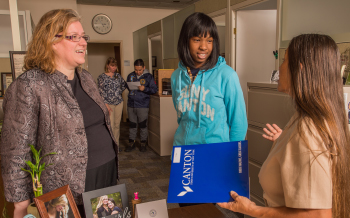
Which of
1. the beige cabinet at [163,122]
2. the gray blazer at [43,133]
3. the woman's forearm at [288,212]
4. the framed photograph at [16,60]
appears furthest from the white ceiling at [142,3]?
the woman's forearm at [288,212]

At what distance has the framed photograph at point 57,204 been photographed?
914mm

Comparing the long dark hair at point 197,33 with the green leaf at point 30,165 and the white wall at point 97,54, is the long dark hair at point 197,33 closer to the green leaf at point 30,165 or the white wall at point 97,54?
the green leaf at point 30,165

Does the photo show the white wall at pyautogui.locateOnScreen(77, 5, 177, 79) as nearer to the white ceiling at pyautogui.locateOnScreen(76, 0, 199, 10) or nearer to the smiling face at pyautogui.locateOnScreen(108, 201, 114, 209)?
the white ceiling at pyautogui.locateOnScreen(76, 0, 199, 10)

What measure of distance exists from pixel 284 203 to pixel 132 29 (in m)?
7.47

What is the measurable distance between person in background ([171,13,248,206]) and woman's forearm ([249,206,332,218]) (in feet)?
1.80

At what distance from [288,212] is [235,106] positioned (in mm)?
678

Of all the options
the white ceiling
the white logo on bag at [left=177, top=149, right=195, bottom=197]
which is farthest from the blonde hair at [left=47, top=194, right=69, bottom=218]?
the white ceiling

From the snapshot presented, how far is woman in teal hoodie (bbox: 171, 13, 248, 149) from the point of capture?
1.39 m

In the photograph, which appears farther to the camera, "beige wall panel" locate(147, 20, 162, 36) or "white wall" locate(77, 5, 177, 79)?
"white wall" locate(77, 5, 177, 79)

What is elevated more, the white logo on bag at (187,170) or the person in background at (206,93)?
the person in background at (206,93)

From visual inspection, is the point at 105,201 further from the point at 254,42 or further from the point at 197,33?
the point at 254,42

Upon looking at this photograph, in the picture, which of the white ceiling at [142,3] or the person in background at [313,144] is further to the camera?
the white ceiling at [142,3]

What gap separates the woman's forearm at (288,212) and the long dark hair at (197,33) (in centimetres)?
78

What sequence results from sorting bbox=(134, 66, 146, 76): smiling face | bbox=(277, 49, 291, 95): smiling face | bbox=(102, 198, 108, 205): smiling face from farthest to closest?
bbox=(134, 66, 146, 76): smiling face → bbox=(102, 198, 108, 205): smiling face → bbox=(277, 49, 291, 95): smiling face
